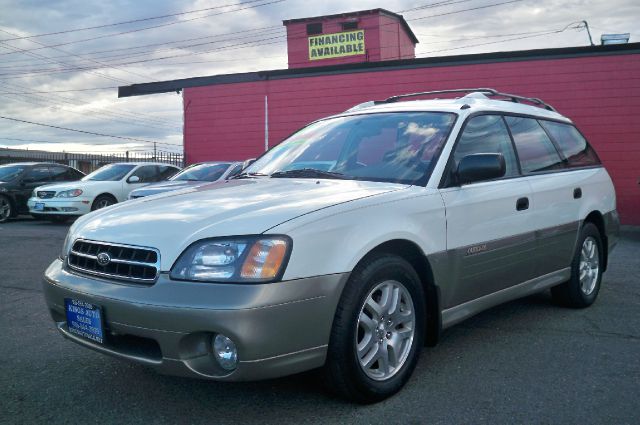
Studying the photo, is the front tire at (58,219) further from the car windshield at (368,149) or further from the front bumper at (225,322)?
the front bumper at (225,322)

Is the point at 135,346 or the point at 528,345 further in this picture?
the point at 528,345

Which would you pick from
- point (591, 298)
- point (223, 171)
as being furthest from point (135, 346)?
point (223, 171)

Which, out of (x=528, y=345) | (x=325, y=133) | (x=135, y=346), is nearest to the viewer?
(x=135, y=346)

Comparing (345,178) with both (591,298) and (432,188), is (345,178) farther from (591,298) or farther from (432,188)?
(591,298)

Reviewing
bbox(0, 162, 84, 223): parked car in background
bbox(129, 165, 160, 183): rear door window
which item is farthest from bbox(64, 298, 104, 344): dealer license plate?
bbox(0, 162, 84, 223): parked car in background

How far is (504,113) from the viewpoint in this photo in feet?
14.3

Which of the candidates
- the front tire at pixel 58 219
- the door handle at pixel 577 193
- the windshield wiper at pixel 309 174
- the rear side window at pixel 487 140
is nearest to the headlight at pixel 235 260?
the windshield wiper at pixel 309 174

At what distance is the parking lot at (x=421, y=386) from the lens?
2846 mm

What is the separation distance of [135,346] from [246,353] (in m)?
0.65

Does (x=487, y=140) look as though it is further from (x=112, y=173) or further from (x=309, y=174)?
(x=112, y=173)

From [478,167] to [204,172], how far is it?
8.68 meters

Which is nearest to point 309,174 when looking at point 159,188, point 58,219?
point 159,188

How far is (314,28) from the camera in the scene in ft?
93.7

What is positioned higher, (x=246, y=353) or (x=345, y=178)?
(x=345, y=178)
